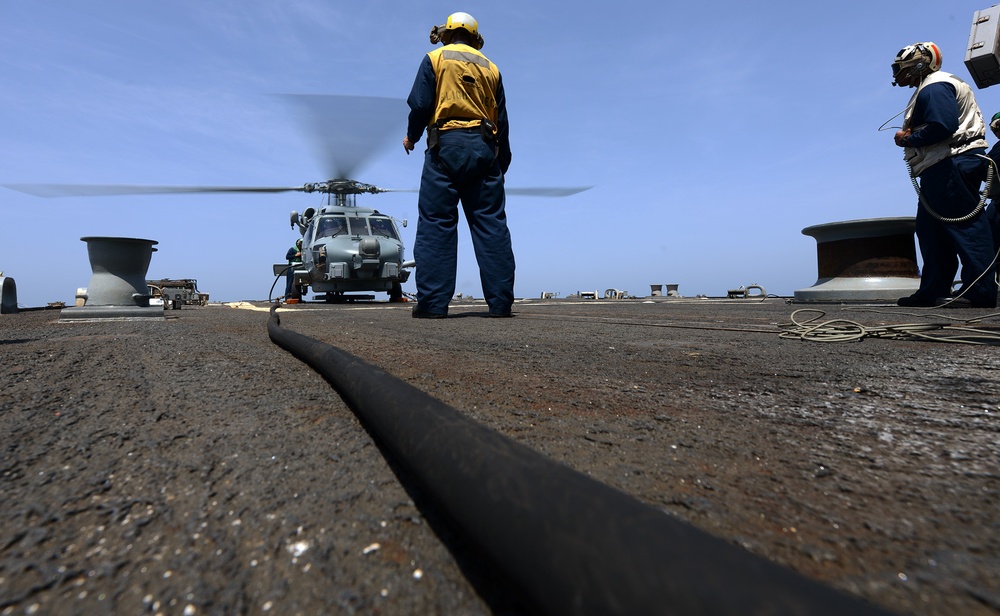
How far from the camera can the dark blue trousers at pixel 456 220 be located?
356 cm

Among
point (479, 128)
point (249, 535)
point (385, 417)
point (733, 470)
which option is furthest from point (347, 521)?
point (479, 128)

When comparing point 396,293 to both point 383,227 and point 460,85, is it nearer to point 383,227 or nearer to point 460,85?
point 383,227

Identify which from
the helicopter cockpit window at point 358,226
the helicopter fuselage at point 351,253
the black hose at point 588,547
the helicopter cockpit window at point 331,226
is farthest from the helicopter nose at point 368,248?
the black hose at point 588,547

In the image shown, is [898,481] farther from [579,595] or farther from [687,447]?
[579,595]

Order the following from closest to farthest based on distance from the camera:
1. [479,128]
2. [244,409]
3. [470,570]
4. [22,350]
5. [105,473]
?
1. [470,570]
2. [105,473]
3. [244,409]
4. [22,350]
5. [479,128]

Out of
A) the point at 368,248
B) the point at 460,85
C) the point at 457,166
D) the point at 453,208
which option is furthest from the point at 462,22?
the point at 368,248

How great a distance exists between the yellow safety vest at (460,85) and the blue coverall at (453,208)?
5 centimetres

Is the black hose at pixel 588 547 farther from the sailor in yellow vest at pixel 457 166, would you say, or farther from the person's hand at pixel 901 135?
the person's hand at pixel 901 135

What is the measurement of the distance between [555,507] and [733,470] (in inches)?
17.3

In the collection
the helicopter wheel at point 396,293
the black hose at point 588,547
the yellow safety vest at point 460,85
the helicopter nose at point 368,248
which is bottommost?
the black hose at point 588,547

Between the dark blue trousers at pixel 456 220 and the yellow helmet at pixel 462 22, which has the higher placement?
the yellow helmet at pixel 462 22

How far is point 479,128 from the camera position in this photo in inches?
141

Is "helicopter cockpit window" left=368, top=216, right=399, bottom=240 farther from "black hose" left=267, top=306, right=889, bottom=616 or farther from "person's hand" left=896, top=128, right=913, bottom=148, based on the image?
"black hose" left=267, top=306, right=889, bottom=616

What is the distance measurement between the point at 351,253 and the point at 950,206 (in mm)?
8258
